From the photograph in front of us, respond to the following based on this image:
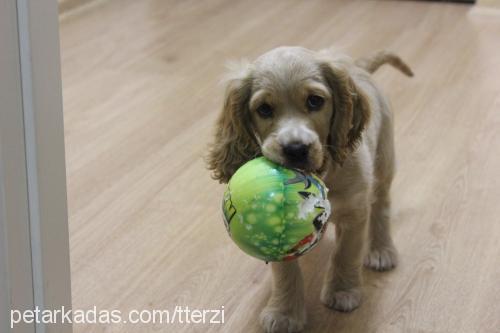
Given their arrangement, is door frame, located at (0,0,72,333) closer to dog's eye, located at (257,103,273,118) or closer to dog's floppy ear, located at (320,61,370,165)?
dog's eye, located at (257,103,273,118)

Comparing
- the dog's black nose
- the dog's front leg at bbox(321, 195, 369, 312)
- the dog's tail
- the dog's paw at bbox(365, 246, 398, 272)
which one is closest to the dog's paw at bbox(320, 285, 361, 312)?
the dog's front leg at bbox(321, 195, 369, 312)

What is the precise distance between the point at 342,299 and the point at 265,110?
534mm

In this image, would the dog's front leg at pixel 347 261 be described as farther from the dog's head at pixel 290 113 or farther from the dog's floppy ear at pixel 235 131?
the dog's floppy ear at pixel 235 131

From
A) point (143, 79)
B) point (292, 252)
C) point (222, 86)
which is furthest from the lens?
point (143, 79)

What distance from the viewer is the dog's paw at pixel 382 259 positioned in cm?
221

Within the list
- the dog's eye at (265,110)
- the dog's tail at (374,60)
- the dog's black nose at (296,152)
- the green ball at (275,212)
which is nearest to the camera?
the green ball at (275,212)

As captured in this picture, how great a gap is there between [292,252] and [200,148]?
4.48ft

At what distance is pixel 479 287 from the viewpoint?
210cm

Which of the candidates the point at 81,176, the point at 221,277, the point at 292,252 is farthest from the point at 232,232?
the point at 81,176

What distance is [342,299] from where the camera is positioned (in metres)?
2.02

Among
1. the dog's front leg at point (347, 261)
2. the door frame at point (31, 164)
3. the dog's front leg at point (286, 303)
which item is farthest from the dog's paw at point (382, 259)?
the door frame at point (31, 164)

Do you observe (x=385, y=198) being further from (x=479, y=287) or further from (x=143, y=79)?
(x=143, y=79)

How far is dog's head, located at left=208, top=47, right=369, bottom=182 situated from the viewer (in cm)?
173

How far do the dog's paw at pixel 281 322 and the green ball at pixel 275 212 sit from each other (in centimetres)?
34
